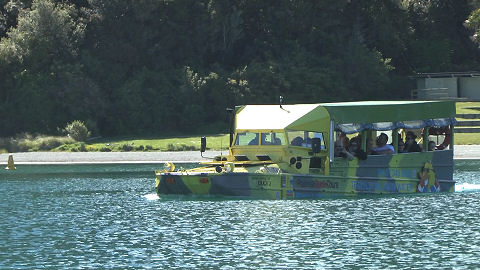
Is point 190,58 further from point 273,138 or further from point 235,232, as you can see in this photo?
point 235,232

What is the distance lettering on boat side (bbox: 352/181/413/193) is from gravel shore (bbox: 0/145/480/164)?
24.7 m

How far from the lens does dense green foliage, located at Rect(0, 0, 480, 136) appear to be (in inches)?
3145

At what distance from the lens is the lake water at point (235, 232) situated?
26.2m

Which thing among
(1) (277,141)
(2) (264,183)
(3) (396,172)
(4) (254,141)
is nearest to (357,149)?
(3) (396,172)

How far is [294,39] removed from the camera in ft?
284

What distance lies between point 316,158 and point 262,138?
218 centimetres

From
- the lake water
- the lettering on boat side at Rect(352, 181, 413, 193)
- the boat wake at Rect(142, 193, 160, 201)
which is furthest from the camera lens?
the boat wake at Rect(142, 193, 160, 201)

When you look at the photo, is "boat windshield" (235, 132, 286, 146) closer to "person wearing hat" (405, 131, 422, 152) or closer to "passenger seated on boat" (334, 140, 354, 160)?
"passenger seated on boat" (334, 140, 354, 160)

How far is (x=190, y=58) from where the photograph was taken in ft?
277

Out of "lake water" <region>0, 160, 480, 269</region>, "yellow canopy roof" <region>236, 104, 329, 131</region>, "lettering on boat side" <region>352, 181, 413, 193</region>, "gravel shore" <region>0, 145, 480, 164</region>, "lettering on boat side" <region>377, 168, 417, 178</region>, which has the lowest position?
"lake water" <region>0, 160, 480, 269</region>

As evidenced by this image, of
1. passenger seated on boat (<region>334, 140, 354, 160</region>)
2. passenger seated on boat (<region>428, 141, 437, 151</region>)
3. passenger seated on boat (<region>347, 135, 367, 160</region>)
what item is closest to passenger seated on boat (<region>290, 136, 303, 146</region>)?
passenger seated on boat (<region>334, 140, 354, 160</region>)

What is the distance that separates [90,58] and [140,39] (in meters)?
4.10

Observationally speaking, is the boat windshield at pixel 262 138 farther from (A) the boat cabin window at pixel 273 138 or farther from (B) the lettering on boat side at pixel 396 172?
(B) the lettering on boat side at pixel 396 172

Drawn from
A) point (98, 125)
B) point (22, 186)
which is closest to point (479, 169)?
point (22, 186)
